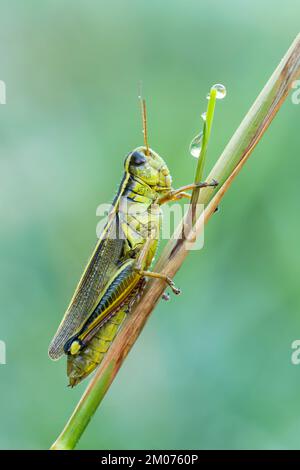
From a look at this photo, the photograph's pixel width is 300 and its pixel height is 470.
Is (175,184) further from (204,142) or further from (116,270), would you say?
(204,142)

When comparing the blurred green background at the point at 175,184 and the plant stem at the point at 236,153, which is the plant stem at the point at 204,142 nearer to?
the plant stem at the point at 236,153

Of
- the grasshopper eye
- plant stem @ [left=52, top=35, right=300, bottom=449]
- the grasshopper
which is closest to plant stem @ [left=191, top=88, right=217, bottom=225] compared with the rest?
plant stem @ [left=52, top=35, right=300, bottom=449]

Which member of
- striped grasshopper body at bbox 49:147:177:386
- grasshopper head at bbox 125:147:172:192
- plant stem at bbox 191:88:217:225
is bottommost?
striped grasshopper body at bbox 49:147:177:386

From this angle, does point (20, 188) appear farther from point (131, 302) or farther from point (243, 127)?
point (243, 127)

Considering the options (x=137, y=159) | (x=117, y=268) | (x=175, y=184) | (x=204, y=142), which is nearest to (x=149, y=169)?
(x=137, y=159)

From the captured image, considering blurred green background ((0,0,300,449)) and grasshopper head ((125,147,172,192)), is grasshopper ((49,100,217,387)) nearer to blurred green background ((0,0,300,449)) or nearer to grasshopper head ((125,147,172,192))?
grasshopper head ((125,147,172,192))

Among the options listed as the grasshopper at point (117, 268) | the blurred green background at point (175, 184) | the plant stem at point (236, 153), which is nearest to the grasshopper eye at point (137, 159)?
the grasshopper at point (117, 268)

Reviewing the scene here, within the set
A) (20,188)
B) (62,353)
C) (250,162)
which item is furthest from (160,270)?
(20,188)
